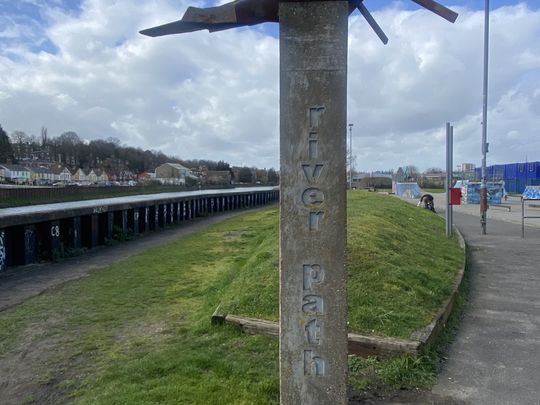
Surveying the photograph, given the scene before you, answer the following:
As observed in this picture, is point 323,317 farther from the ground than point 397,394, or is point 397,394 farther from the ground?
point 323,317

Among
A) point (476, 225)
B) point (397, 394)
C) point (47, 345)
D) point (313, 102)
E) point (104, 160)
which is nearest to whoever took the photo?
point (313, 102)

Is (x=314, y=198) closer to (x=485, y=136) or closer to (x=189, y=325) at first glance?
(x=189, y=325)

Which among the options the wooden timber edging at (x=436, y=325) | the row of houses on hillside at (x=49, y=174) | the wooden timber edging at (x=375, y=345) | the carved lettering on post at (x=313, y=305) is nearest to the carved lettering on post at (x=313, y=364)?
the carved lettering on post at (x=313, y=305)

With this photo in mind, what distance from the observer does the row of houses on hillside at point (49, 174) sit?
10600 centimetres

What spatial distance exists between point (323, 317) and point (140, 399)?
163cm

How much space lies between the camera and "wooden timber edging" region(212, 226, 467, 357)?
4.90 metres

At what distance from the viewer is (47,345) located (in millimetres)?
5703

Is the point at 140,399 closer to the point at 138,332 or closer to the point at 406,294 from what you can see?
the point at 138,332

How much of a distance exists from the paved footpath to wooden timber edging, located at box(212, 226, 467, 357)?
27 cm

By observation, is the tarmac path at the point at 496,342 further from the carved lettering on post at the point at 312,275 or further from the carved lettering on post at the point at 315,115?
the carved lettering on post at the point at 315,115

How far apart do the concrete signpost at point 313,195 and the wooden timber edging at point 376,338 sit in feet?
5.26

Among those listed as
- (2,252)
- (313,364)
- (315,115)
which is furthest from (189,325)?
(2,252)

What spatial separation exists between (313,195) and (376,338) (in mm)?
2254

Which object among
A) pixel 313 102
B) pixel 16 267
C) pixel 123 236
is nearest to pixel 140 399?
pixel 313 102
